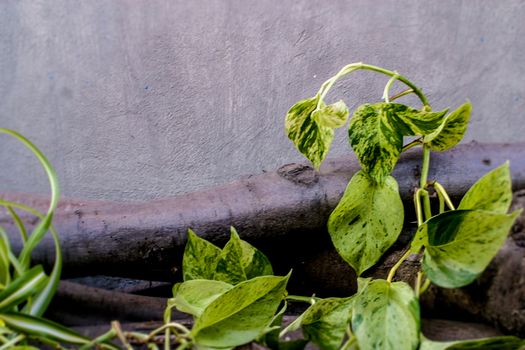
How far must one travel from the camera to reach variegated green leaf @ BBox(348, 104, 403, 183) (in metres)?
0.52

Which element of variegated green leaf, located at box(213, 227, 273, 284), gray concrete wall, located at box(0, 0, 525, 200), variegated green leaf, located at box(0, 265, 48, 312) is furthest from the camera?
gray concrete wall, located at box(0, 0, 525, 200)

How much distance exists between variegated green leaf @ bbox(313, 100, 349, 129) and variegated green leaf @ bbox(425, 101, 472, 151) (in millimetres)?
90

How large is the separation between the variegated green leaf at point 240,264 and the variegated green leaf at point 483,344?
17 centimetres

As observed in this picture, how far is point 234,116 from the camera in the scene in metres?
1.17

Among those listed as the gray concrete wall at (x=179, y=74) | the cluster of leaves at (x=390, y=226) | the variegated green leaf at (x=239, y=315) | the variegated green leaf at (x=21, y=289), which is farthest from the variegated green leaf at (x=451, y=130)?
the gray concrete wall at (x=179, y=74)

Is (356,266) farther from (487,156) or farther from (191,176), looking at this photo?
(191,176)

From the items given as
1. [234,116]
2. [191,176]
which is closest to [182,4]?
[234,116]

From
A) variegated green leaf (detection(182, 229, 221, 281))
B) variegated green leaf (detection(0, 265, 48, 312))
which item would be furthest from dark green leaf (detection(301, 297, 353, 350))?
variegated green leaf (detection(0, 265, 48, 312))

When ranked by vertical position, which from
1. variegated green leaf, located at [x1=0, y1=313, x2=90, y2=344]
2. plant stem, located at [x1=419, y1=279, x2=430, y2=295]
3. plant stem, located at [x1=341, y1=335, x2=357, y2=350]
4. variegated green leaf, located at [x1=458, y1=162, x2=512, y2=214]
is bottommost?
plant stem, located at [x1=341, y1=335, x2=357, y2=350]

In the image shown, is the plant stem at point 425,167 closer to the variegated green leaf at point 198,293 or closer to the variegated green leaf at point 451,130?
the variegated green leaf at point 451,130

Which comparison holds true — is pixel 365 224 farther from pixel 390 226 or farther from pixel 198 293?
pixel 198 293

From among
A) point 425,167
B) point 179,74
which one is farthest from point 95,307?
point 179,74

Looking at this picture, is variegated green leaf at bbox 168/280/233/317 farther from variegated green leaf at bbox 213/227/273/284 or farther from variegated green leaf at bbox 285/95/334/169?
variegated green leaf at bbox 285/95/334/169

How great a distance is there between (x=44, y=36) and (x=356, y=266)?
0.90m
